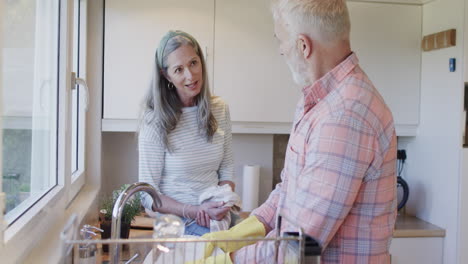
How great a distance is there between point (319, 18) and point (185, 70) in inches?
30.9

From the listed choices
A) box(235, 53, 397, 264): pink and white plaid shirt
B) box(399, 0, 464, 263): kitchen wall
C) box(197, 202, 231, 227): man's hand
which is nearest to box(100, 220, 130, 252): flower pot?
box(197, 202, 231, 227): man's hand

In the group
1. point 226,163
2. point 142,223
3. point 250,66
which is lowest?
point 142,223

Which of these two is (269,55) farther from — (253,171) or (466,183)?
(466,183)

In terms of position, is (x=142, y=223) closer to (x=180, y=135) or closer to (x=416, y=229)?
(x=180, y=135)

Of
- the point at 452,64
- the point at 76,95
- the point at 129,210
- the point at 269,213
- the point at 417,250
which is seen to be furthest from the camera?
the point at 417,250

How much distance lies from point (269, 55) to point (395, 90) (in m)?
0.74

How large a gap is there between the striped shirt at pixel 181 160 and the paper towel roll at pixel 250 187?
3.68 ft

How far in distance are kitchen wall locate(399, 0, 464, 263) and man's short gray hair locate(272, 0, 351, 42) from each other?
1776mm

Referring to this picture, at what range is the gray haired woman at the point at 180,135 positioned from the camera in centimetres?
164

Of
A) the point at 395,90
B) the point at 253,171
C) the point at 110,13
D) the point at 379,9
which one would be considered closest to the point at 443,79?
the point at 395,90

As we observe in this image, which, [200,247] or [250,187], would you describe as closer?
[200,247]

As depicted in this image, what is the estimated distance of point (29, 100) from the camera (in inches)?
57.7

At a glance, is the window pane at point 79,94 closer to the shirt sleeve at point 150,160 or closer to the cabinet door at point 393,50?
the shirt sleeve at point 150,160

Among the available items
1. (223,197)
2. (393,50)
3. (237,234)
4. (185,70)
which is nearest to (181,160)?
(223,197)
